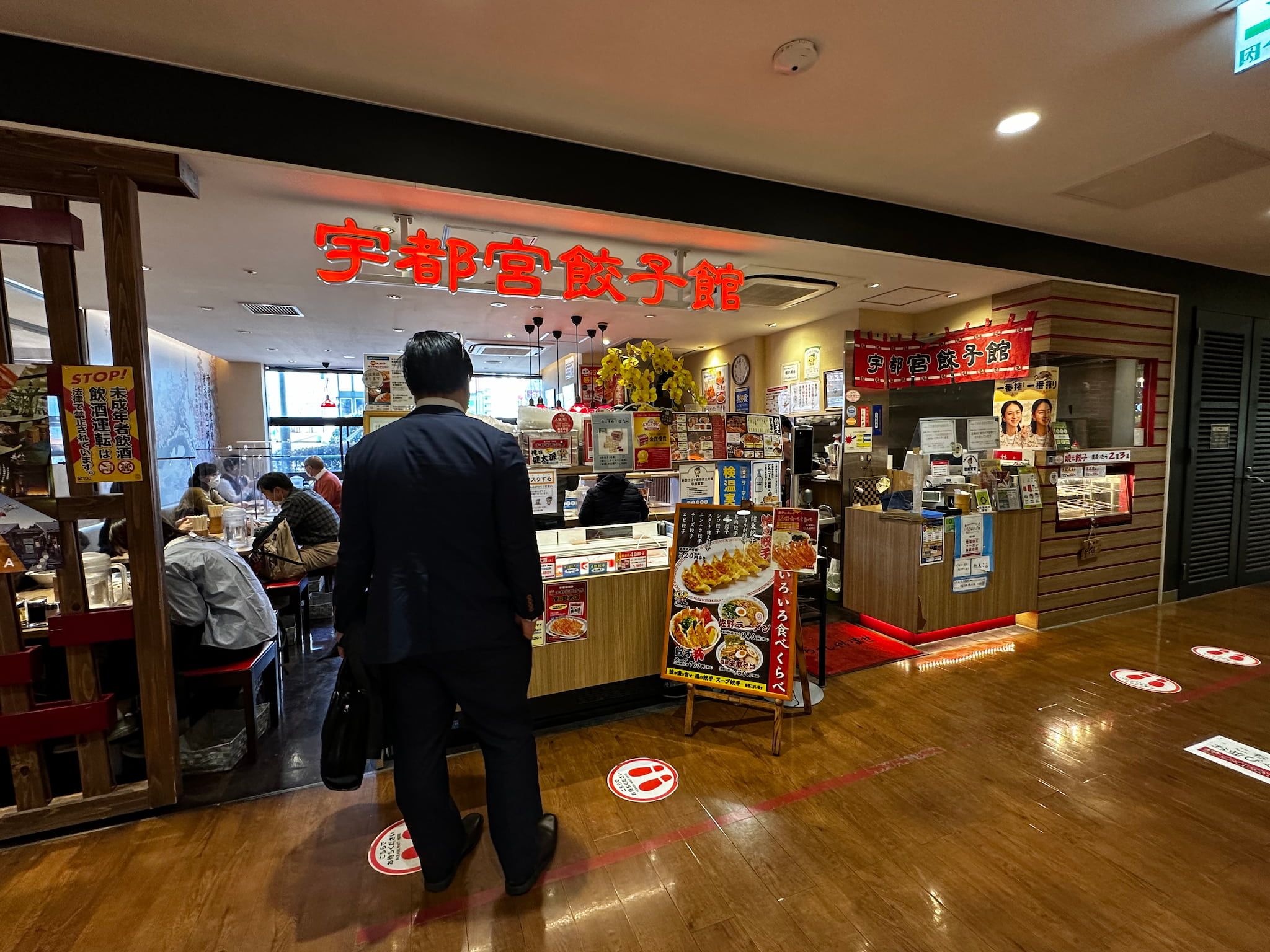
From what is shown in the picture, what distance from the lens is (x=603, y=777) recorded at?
8.18ft

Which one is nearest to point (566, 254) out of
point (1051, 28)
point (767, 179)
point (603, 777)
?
point (767, 179)

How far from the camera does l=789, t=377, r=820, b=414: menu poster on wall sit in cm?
558

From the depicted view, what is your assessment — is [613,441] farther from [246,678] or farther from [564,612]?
[246,678]

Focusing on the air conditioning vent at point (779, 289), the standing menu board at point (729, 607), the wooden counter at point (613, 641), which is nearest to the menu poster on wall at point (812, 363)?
the air conditioning vent at point (779, 289)

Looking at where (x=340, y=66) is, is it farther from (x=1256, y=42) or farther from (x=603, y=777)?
(x=1256, y=42)

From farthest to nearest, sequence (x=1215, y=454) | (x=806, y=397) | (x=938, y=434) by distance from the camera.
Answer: (x=806, y=397) → (x=1215, y=454) → (x=938, y=434)

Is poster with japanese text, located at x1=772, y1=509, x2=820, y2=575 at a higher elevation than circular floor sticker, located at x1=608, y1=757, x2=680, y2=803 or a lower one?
higher

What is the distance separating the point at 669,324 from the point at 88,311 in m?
6.09

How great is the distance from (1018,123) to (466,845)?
3.95m

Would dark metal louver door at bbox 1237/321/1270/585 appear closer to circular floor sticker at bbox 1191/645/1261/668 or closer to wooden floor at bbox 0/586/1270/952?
circular floor sticker at bbox 1191/645/1261/668

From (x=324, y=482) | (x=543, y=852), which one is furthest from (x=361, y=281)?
(x=324, y=482)

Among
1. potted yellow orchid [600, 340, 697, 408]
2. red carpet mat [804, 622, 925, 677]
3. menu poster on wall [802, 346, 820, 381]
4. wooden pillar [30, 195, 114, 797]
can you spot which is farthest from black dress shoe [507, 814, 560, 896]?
menu poster on wall [802, 346, 820, 381]

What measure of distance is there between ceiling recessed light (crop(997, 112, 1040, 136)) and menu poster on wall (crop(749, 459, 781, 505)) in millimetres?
1938

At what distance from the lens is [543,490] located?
2.90 meters
